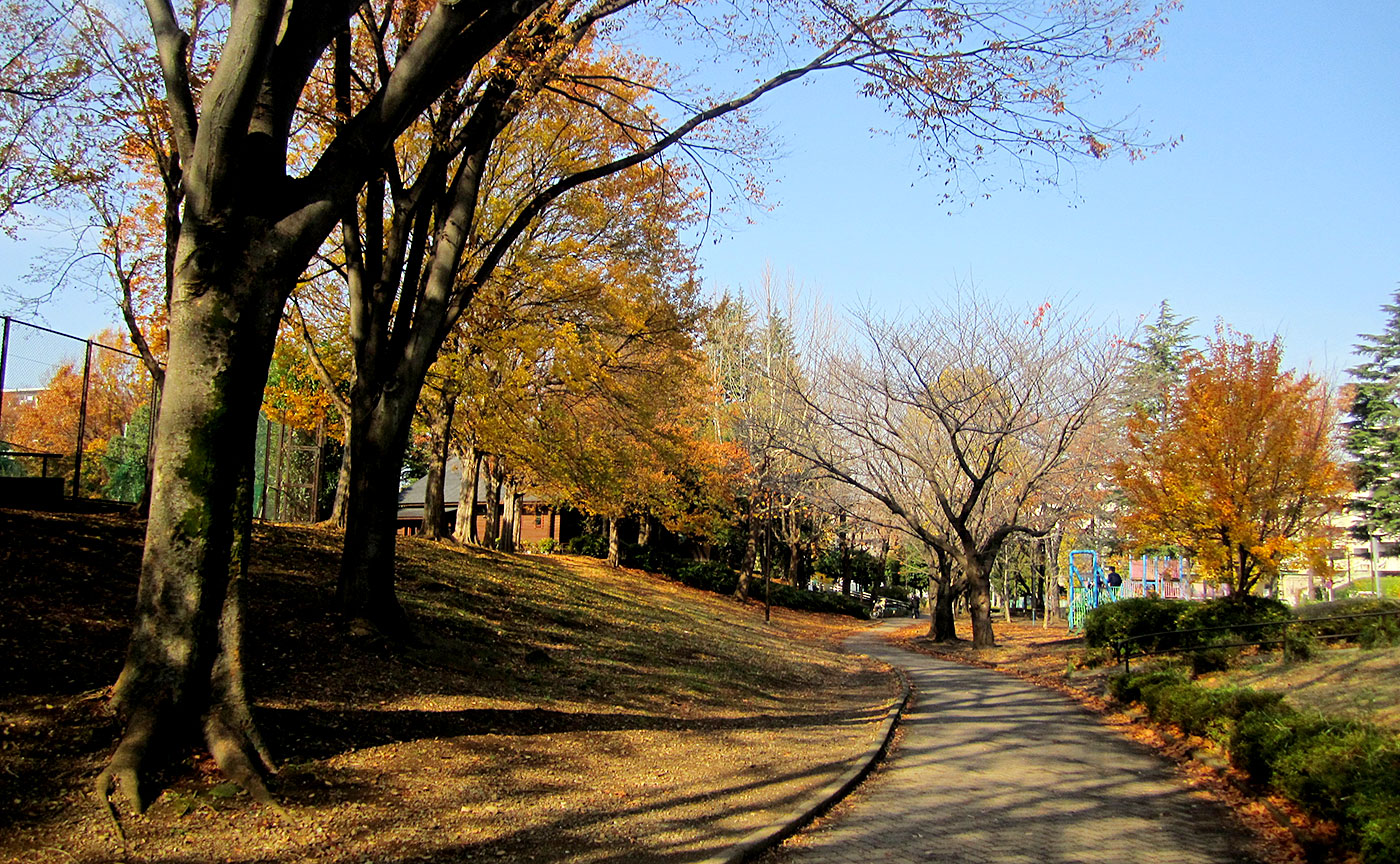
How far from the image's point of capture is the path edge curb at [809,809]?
6141 millimetres

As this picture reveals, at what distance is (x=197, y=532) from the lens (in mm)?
5961

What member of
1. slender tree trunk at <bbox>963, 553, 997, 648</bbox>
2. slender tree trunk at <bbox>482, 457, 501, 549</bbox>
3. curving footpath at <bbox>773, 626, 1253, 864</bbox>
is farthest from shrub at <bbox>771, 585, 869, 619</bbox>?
curving footpath at <bbox>773, 626, 1253, 864</bbox>

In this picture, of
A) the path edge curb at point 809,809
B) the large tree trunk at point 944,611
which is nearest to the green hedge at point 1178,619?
the path edge curb at point 809,809

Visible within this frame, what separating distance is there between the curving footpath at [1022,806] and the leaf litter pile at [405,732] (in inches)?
26.8

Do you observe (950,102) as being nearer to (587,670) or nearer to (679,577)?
(587,670)

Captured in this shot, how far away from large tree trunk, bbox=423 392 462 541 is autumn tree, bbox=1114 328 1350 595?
14.8 metres

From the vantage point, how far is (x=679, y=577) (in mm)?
42344

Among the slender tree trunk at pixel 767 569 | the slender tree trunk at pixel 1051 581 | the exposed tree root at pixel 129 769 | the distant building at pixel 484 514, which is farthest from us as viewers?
the distant building at pixel 484 514

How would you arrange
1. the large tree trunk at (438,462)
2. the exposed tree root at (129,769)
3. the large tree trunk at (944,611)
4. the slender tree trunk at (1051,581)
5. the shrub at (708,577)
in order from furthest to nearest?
the shrub at (708,577) → the slender tree trunk at (1051,581) → the large tree trunk at (944,611) → the large tree trunk at (438,462) → the exposed tree root at (129,769)

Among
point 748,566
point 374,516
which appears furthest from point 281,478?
point 748,566

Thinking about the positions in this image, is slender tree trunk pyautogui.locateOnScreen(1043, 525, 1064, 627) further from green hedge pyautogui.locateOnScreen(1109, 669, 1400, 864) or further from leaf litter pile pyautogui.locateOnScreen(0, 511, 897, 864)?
green hedge pyautogui.locateOnScreen(1109, 669, 1400, 864)

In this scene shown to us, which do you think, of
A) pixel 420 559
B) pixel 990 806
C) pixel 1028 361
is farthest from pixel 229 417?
pixel 1028 361

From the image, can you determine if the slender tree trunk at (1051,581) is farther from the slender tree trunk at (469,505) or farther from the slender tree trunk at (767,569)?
the slender tree trunk at (469,505)

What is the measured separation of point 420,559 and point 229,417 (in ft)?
38.8
